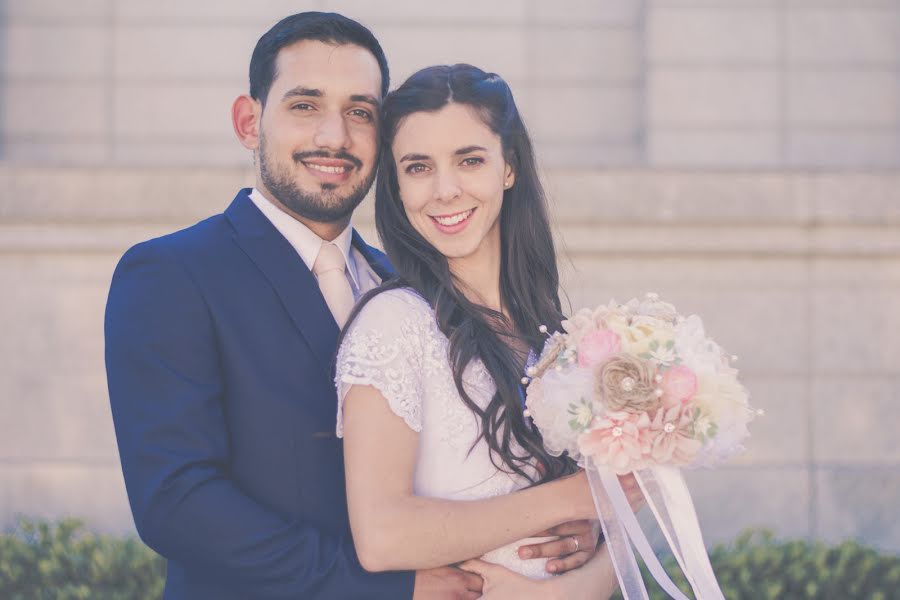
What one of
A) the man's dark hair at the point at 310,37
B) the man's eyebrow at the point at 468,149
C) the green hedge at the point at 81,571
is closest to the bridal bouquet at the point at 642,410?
the man's eyebrow at the point at 468,149

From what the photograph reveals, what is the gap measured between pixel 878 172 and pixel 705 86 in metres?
1.17

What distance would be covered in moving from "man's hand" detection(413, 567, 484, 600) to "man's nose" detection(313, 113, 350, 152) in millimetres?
1219

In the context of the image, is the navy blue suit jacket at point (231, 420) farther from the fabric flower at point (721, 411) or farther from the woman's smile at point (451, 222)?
the fabric flower at point (721, 411)

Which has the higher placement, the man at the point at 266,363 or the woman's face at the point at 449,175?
the woman's face at the point at 449,175

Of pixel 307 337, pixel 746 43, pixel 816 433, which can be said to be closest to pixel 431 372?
pixel 307 337

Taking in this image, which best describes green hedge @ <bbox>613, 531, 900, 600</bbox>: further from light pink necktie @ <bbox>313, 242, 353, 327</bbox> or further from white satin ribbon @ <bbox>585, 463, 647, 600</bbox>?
light pink necktie @ <bbox>313, 242, 353, 327</bbox>

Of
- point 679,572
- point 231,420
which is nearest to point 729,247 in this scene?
point 679,572

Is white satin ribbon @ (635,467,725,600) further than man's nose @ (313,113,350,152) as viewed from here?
No

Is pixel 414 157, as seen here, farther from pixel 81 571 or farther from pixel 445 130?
pixel 81 571

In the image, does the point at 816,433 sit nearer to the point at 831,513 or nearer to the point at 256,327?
the point at 831,513

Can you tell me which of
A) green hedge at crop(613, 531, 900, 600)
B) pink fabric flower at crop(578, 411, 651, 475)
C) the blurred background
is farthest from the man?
the blurred background

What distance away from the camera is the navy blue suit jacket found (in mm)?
2824

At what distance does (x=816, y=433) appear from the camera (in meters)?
6.90

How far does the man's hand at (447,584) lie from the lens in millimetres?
2900
